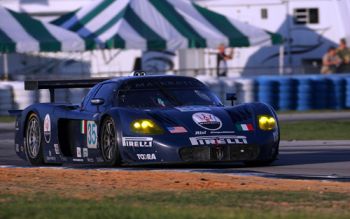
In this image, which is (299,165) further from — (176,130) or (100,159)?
(100,159)

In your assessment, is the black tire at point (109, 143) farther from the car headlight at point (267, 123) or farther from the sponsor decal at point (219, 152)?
the car headlight at point (267, 123)

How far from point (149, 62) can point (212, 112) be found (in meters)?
25.3

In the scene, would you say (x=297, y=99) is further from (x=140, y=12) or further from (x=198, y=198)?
(x=198, y=198)

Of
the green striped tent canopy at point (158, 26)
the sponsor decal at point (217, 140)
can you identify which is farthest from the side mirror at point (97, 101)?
the green striped tent canopy at point (158, 26)

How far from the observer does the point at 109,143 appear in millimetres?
12250

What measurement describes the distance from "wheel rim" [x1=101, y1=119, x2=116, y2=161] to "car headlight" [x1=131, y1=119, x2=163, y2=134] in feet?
1.18

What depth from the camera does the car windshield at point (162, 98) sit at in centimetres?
1268

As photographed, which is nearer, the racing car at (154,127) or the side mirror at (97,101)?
the racing car at (154,127)

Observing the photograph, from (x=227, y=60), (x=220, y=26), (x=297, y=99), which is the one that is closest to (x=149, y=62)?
(x=227, y=60)

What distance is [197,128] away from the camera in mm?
11820

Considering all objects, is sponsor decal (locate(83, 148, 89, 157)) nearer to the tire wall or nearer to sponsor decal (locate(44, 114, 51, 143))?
sponsor decal (locate(44, 114, 51, 143))

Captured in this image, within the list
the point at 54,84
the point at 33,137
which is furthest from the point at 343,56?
the point at 33,137

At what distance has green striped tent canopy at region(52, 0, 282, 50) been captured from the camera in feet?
102

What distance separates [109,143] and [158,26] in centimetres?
2004
